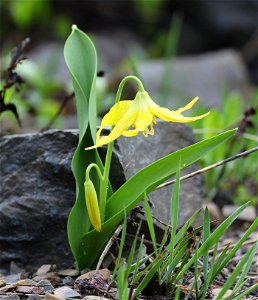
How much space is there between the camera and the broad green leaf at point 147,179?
1856 millimetres

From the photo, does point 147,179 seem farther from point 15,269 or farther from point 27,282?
point 15,269

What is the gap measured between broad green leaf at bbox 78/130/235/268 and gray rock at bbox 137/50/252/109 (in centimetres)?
438

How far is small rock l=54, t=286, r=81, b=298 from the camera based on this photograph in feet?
5.84

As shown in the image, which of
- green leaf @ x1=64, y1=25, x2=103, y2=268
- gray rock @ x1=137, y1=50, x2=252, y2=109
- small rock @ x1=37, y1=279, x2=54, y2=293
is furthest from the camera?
gray rock @ x1=137, y1=50, x2=252, y2=109

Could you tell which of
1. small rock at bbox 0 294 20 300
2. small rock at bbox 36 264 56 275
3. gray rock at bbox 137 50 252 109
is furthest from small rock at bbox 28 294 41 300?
gray rock at bbox 137 50 252 109

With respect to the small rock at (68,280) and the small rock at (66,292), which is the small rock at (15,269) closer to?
the small rock at (68,280)

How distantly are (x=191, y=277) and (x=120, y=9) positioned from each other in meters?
8.08

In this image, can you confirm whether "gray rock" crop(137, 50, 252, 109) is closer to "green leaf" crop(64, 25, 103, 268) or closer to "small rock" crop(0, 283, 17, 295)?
"green leaf" crop(64, 25, 103, 268)

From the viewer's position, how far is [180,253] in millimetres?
1685

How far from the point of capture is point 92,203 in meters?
1.81

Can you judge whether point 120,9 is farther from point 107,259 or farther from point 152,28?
point 107,259

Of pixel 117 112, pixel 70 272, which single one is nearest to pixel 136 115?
pixel 117 112

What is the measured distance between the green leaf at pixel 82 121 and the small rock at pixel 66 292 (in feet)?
0.68

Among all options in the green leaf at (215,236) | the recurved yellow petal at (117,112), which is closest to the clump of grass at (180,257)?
the green leaf at (215,236)
